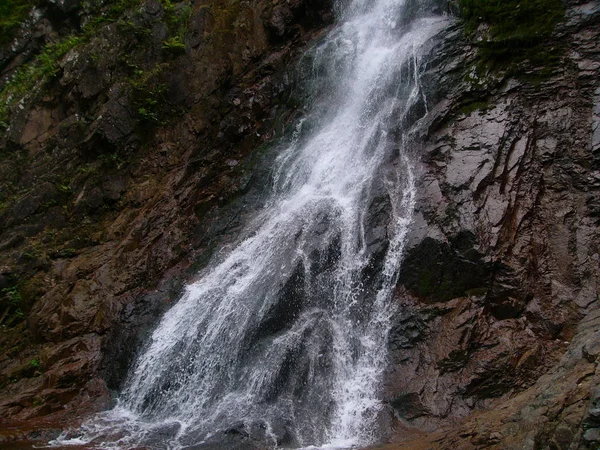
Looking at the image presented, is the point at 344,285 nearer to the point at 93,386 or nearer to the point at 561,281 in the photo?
the point at 561,281

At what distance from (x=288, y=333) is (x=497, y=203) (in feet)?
15.1

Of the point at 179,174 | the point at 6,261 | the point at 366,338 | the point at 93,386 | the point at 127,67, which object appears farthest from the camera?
the point at 127,67

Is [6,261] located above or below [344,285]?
above

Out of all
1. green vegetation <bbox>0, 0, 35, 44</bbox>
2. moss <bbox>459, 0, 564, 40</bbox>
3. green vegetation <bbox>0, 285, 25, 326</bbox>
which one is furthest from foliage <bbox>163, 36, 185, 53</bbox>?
moss <bbox>459, 0, 564, 40</bbox>

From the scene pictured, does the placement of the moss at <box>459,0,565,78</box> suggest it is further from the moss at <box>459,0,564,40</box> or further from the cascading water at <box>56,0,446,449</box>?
the cascading water at <box>56,0,446,449</box>

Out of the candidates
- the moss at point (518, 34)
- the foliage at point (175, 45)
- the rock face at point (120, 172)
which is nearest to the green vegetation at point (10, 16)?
the rock face at point (120, 172)

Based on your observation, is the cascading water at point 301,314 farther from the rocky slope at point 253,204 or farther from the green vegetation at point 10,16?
the green vegetation at point 10,16

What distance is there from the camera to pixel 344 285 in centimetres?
909

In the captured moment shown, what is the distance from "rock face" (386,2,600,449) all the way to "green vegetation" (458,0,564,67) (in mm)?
338

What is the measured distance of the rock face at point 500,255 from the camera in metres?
6.98

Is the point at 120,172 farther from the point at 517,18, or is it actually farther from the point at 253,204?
the point at 517,18

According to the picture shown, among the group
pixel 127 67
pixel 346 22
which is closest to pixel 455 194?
pixel 346 22

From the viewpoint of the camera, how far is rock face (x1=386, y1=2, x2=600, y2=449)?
698cm

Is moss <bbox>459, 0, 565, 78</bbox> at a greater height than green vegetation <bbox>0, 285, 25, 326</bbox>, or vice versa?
moss <bbox>459, 0, 565, 78</bbox>
